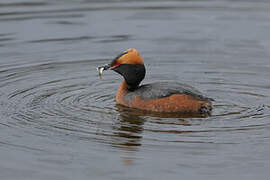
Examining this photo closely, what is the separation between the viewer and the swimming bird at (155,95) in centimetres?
1027

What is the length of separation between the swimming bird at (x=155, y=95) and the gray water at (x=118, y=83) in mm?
232

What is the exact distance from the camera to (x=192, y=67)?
43.9 feet

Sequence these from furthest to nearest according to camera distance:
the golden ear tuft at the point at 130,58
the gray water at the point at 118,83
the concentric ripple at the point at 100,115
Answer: the golden ear tuft at the point at 130,58, the concentric ripple at the point at 100,115, the gray water at the point at 118,83

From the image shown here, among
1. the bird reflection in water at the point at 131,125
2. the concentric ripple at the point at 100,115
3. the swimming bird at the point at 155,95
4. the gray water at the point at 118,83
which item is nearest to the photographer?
the gray water at the point at 118,83

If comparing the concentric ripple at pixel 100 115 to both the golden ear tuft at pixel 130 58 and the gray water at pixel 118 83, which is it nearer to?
the gray water at pixel 118 83

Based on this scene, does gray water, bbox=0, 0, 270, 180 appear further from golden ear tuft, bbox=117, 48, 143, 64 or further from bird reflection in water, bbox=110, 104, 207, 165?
golden ear tuft, bbox=117, 48, 143, 64

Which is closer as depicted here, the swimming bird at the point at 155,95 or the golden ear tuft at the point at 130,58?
the swimming bird at the point at 155,95

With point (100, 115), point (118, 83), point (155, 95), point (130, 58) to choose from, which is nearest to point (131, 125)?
point (100, 115)

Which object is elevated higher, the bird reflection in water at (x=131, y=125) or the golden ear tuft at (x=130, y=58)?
the golden ear tuft at (x=130, y=58)

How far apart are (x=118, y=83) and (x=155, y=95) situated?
86.0 inches

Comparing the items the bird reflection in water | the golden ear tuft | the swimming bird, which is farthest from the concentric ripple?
the golden ear tuft

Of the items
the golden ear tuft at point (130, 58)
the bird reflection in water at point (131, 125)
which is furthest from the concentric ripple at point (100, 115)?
the golden ear tuft at point (130, 58)

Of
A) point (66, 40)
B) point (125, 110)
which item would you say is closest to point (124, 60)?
point (125, 110)

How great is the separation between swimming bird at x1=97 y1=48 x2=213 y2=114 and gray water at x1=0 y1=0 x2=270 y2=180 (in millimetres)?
232
